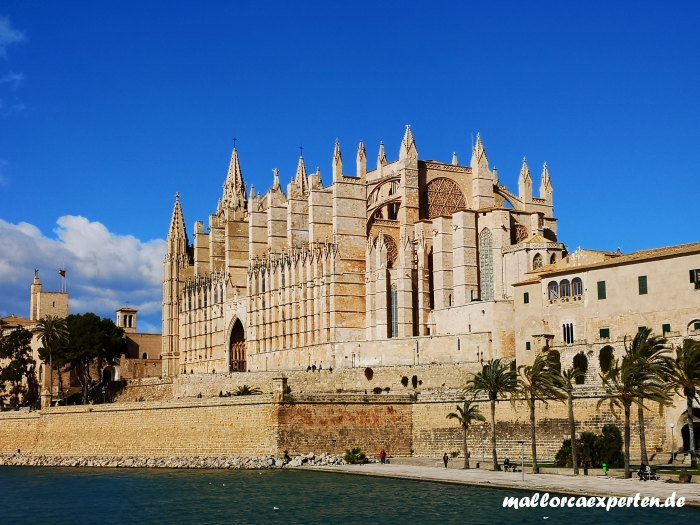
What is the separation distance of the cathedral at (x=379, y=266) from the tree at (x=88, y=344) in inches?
259

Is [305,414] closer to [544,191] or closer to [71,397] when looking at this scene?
[544,191]

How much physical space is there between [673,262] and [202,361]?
4439cm

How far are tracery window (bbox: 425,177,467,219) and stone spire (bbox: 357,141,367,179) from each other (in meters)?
3.93

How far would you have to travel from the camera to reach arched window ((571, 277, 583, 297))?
4697 centimetres

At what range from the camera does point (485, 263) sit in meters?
58.7

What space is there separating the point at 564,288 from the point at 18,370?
143 ft

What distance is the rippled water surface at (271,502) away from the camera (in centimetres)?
3247

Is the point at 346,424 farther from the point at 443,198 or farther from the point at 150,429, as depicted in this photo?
the point at 443,198

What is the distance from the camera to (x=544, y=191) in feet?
212

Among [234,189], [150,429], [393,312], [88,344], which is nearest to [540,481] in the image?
[150,429]

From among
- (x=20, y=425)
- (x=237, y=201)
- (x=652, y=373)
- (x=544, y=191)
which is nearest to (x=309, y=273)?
(x=544, y=191)

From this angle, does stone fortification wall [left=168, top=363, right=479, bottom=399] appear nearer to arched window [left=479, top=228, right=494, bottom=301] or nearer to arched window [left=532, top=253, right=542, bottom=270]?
arched window [left=532, top=253, right=542, bottom=270]

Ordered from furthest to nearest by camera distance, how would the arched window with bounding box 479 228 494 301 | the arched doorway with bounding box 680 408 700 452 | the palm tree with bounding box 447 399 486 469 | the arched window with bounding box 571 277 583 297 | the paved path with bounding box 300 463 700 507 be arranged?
the arched window with bounding box 479 228 494 301
the arched window with bounding box 571 277 583 297
the palm tree with bounding box 447 399 486 469
the arched doorway with bounding box 680 408 700 452
the paved path with bounding box 300 463 700 507
